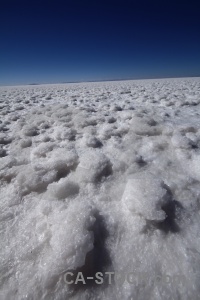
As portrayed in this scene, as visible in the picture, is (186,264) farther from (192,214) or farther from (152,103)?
(152,103)

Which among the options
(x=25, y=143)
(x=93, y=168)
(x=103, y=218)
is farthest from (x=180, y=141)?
(x=25, y=143)

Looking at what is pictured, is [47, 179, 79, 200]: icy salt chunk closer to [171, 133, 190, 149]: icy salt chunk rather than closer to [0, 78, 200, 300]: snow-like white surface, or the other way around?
[0, 78, 200, 300]: snow-like white surface

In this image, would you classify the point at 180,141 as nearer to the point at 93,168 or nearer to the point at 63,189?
the point at 93,168

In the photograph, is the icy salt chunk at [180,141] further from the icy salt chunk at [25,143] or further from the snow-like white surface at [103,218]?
the icy salt chunk at [25,143]

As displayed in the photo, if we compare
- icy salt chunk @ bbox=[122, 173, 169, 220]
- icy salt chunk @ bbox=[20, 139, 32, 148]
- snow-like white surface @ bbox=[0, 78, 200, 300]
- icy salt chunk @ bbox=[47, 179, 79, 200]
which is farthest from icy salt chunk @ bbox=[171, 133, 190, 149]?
icy salt chunk @ bbox=[20, 139, 32, 148]

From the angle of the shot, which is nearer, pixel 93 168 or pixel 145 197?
pixel 145 197

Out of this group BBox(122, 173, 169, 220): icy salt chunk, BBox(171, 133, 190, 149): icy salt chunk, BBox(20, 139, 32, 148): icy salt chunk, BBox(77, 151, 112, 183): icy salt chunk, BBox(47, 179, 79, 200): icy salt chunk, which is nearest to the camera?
BBox(122, 173, 169, 220): icy salt chunk

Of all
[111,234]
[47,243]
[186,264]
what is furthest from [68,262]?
[186,264]

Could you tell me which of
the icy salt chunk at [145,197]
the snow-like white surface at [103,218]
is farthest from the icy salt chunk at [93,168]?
the icy salt chunk at [145,197]

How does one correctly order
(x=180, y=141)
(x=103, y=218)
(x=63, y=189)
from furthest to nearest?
(x=180, y=141) < (x=63, y=189) < (x=103, y=218)
